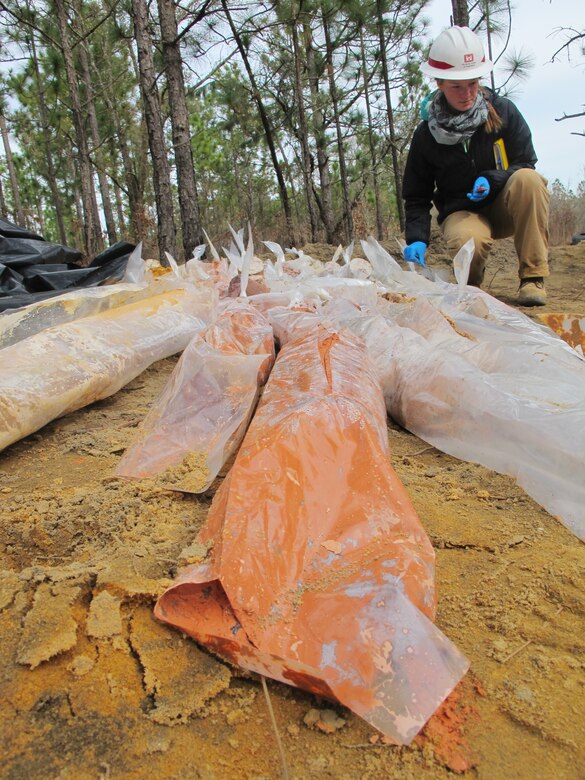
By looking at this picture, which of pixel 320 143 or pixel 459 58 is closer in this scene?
pixel 459 58

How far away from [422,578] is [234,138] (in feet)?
51.3

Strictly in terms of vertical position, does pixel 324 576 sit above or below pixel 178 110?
below

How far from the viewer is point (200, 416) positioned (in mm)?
1250

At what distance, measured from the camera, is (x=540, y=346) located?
151cm

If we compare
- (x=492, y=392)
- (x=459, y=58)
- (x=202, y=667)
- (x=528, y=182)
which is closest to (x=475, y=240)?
(x=528, y=182)

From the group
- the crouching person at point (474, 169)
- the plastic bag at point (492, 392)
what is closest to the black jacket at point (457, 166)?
the crouching person at point (474, 169)

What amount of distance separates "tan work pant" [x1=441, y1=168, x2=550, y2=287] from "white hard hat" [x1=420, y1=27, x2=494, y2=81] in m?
0.52

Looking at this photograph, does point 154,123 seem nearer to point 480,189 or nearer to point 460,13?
point 460,13

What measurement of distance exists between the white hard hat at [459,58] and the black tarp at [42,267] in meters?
1.87

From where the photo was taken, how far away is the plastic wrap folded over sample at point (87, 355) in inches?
50.2

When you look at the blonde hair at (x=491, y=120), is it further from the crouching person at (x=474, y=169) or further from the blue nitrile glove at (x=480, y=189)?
the blue nitrile glove at (x=480, y=189)

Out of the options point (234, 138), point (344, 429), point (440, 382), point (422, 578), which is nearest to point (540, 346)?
point (440, 382)

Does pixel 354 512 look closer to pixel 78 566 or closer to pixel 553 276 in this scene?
pixel 78 566

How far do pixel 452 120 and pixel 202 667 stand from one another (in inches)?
107
